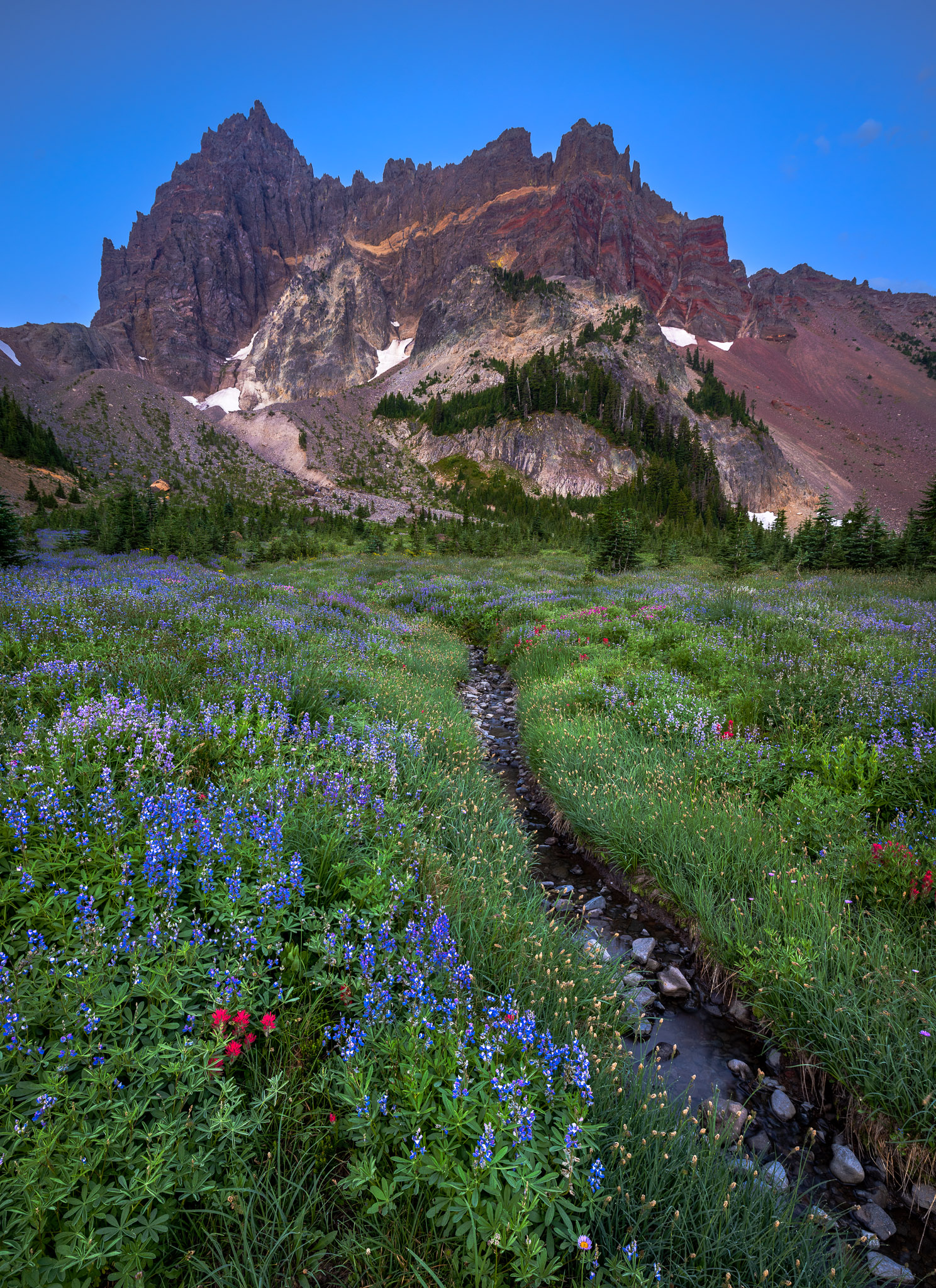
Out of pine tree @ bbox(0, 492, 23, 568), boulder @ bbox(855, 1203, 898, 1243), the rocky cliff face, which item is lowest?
boulder @ bbox(855, 1203, 898, 1243)

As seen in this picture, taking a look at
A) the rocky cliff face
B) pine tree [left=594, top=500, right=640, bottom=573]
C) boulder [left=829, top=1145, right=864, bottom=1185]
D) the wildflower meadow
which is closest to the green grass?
the wildflower meadow

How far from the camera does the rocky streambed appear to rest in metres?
2.99

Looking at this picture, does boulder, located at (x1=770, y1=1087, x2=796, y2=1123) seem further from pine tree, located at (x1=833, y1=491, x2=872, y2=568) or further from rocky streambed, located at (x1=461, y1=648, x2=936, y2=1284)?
pine tree, located at (x1=833, y1=491, x2=872, y2=568)

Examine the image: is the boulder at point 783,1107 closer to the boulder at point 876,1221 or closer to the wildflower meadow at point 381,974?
the wildflower meadow at point 381,974

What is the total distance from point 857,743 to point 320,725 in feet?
21.1

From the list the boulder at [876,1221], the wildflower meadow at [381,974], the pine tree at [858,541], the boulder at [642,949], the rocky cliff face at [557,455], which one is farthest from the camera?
the rocky cliff face at [557,455]

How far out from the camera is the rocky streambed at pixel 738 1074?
2990 millimetres

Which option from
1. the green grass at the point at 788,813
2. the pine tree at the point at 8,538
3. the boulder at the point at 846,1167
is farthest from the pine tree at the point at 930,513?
the pine tree at the point at 8,538

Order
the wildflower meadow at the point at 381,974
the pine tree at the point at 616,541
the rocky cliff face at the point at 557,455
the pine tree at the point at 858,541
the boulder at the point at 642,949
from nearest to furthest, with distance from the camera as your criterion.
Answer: the wildflower meadow at the point at 381,974
the boulder at the point at 642,949
the pine tree at the point at 858,541
the pine tree at the point at 616,541
the rocky cliff face at the point at 557,455

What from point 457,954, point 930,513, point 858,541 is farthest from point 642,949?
point 930,513

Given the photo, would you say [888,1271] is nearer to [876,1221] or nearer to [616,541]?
[876,1221]

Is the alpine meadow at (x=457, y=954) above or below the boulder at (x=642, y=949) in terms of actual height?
above

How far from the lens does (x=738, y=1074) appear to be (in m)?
3.94

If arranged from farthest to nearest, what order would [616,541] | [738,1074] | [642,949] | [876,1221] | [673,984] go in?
[616,541], [642,949], [673,984], [738,1074], [876,1221]
